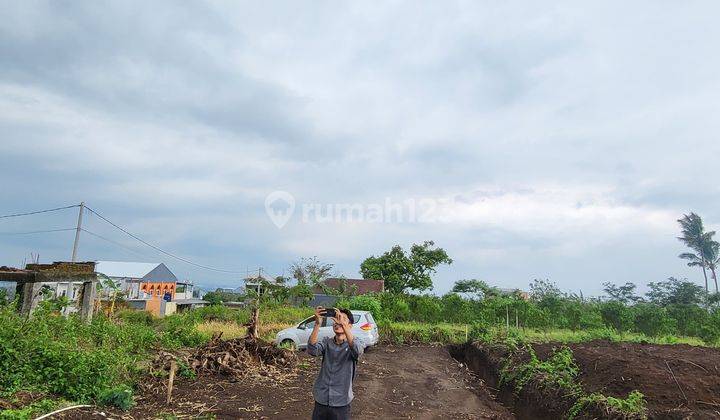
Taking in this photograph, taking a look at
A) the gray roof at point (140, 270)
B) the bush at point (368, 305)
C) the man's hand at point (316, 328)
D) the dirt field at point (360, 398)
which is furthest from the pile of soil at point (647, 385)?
the gray roof at point (140, 270)

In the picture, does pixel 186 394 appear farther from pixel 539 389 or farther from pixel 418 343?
pixel 418 343

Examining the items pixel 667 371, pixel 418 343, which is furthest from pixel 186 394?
pixel 418 343

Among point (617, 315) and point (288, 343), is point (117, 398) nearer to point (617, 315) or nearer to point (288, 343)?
point (288, 343)

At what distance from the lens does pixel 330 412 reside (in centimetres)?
447

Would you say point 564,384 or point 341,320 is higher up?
point 341,320

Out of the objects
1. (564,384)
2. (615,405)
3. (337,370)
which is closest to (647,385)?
(615,405)

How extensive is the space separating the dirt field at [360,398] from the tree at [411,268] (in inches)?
1089

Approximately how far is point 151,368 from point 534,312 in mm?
19206

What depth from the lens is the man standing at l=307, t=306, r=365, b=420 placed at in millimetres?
4469

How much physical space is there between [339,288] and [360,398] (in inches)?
962

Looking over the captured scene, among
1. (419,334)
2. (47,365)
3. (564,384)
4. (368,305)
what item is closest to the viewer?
(47,365)

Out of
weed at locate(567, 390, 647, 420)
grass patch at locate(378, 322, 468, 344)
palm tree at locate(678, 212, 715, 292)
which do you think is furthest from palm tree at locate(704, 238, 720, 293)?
weed at locate(567, 390, 647, 420)

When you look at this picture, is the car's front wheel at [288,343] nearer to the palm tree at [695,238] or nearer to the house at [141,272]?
the house at [141,272]

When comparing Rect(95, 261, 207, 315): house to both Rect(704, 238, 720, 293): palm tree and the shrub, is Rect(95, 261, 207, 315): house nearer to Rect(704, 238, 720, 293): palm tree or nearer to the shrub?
the shrub
